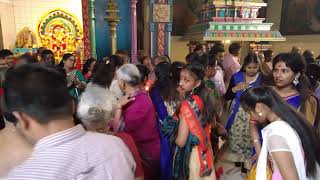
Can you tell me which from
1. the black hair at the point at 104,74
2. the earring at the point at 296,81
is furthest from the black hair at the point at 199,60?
the black hair at the point at 104,74

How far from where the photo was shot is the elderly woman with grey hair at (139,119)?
84.8 inches

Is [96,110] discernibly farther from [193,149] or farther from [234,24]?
[234,24]

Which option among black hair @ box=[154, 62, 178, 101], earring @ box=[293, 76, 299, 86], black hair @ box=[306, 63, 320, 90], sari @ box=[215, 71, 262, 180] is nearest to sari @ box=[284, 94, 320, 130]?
earring @ box=[293, 76, 299, 86]

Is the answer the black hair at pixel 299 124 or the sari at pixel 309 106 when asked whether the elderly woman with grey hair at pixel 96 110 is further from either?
the sari at pixel 309 106

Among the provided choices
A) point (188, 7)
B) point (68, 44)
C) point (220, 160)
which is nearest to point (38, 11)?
point (68, 44)

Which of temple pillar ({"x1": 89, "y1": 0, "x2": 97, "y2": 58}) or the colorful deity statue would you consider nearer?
temple pillar ({"x1": 89, "y1": 0, "x2": 97, "y2": 58})

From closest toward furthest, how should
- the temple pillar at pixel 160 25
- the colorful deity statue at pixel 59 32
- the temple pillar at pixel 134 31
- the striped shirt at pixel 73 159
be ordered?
the striped shirt at pixel 73 159 < the temple pillar at pixel 160 25 < the temple pillar at pixel 134 31 < the colorful deity statue at pixel 59 32

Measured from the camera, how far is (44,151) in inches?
34.7

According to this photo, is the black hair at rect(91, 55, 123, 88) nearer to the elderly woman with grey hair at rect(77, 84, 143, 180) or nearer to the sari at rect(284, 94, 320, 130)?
the elderly woman with grey hair at rect(77, 84, 143, 180)

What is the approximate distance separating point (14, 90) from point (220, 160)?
2.62 meters

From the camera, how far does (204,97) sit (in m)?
2.12

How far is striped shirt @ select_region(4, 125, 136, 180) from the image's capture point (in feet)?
2.77

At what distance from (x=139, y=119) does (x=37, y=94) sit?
4.31 feet

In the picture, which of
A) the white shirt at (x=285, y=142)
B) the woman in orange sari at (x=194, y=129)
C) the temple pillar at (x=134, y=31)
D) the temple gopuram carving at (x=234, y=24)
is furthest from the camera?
the temple pillar at (x=134, y=31)
